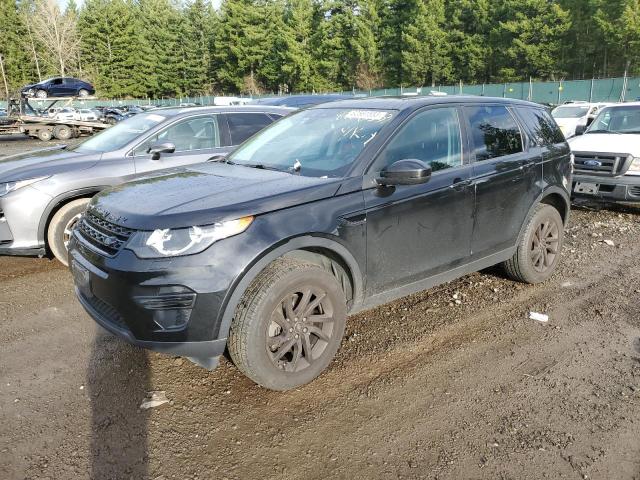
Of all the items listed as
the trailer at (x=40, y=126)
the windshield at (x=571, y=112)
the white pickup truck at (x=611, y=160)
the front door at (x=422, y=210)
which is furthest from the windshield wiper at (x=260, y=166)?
the trailer at (x=40, y=126)

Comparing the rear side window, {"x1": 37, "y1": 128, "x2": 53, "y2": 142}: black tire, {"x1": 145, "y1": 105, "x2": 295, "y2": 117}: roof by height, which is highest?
{"x1": 145, "y1": 105, "x2": 295, "y2": 117}: roof

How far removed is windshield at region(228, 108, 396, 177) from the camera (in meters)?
3.48

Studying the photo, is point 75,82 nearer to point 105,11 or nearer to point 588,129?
point 588,129

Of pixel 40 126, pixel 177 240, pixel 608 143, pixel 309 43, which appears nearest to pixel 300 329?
pixel 177 240

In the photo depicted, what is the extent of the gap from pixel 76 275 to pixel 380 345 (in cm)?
217

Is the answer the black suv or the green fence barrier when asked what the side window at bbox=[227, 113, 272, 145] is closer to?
the black suv

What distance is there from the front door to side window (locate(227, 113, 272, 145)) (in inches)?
125

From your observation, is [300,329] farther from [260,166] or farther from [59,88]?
[59,88]

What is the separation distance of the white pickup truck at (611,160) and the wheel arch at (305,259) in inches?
229

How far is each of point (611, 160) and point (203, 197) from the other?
6.81 m

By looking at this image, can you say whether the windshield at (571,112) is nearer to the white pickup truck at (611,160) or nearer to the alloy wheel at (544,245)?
the white pickup truck at (611,160)

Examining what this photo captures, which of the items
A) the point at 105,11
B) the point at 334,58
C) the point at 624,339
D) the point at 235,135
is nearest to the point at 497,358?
the point at 624,339

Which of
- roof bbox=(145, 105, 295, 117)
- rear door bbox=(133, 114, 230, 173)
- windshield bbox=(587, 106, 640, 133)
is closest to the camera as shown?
rear door bbox=(133, 114, 230, 173)

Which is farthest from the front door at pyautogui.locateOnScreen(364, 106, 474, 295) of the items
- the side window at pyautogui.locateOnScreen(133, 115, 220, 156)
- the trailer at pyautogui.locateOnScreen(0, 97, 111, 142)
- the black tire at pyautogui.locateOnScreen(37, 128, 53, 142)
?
the black tire at pyautogui.locateOnScreen(37, 128, 53, 142)
